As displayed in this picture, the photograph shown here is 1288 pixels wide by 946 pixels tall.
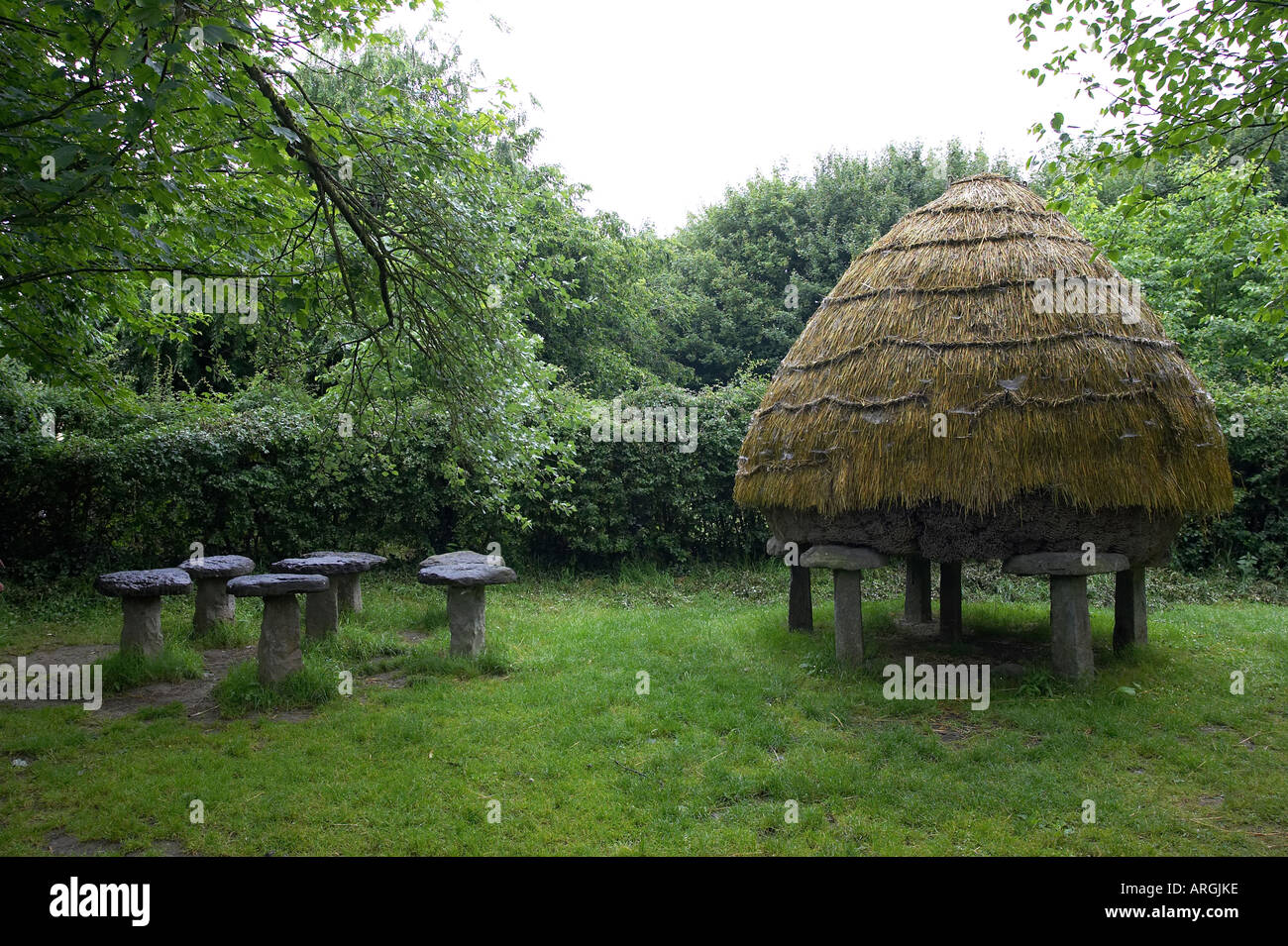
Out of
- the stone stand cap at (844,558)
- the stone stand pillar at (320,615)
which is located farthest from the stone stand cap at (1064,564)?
the stone stand pillar at (320,615)

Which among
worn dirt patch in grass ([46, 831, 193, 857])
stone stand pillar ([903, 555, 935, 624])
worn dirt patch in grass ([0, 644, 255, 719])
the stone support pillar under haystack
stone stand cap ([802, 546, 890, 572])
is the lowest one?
worn dirt patch in grass ([46, 831, 193, 857])

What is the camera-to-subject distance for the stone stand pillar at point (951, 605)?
9.12m

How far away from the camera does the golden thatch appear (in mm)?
6777

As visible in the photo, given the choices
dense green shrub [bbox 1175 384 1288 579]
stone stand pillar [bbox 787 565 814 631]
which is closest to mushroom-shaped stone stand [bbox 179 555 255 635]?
stone stand pillar [bbox 787 565 814 631]

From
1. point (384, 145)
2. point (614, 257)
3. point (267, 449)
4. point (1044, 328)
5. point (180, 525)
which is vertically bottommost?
point (180, 525)

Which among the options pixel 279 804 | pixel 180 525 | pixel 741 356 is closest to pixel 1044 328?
pixel 279 804

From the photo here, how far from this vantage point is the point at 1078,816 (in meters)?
4.97

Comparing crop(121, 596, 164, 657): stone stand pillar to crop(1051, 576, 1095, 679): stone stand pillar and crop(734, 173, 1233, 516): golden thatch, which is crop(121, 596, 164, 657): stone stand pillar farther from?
crop(1051, 576, 1095, 679): stone stand pillar

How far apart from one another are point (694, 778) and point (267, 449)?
337 inches

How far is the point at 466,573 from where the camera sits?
27.1 feet

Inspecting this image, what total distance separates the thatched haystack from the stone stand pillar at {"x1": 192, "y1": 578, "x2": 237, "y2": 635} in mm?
6356

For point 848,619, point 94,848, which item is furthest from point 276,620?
point 848,619

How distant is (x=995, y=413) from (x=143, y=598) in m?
8.09

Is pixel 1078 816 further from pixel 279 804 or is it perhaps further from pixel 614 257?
pixel 614 257
